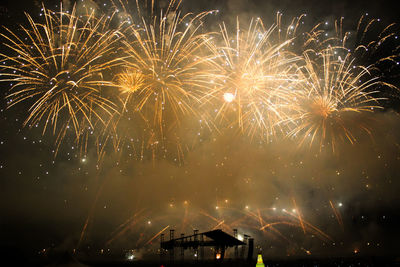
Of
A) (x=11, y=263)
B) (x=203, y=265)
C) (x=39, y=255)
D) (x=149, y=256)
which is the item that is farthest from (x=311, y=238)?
(x=203, y=265)

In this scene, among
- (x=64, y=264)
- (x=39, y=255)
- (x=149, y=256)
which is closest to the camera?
(x=64, y=264)

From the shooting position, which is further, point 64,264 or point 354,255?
point 354,255

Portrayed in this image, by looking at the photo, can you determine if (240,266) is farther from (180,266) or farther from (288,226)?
(288,226)

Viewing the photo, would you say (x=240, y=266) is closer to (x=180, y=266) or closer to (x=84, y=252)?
(x=180, y=266)

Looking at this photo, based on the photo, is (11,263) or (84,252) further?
(84,252)

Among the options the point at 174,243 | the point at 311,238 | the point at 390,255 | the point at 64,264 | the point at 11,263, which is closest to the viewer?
the point at 64,264

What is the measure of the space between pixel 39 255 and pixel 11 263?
4095cm

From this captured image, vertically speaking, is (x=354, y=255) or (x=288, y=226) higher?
(x=288, y=226)

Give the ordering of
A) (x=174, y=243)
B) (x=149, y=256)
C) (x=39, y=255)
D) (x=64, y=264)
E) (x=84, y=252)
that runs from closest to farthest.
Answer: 1. (x=64, y=264)
2. (x=174, y=243)
3. (x=39, y=255)
4. (x=84, y=252)
5. (x=149, y=256)

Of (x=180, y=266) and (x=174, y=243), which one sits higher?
(x=174, y=243)

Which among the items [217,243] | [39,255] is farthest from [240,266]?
[39,255]

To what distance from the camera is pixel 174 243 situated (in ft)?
55.3

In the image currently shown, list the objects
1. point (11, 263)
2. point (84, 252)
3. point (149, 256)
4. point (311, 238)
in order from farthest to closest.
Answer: point (311, 238), point (149, 256), point (84, 252), point (11, 263)

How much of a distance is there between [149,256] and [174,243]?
103 meters
